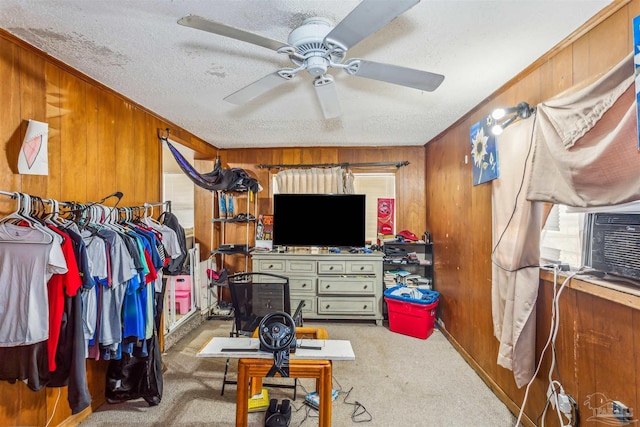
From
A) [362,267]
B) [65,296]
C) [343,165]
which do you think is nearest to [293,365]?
[65,296]

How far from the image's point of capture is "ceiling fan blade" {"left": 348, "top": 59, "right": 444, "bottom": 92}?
1452 mm

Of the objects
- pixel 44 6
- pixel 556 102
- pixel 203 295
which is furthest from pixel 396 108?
pixel 203 295

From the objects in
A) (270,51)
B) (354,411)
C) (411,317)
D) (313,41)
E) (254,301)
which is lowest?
(354,411)

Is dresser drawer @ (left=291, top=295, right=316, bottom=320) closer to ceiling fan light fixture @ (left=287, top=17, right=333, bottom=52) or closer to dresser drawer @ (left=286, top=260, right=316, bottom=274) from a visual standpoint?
dresser drawer @ (left=286, top=260, right=316, bottom=274)

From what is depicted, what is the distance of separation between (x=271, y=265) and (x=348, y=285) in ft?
3.26

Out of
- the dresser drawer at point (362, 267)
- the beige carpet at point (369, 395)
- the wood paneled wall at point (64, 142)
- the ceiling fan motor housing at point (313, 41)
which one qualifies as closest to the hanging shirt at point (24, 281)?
the wood paneled wall at point (64, 142)

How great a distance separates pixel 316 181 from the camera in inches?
161

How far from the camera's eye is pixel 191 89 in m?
2.24

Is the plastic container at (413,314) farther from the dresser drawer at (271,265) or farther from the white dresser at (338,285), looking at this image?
the dresser drawer at (271,265)

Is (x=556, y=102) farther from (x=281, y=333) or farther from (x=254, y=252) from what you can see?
(x=254, y=252)

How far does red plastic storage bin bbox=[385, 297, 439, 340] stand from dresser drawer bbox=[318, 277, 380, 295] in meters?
Result: 0.28

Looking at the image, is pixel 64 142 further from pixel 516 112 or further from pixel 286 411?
pixel 516 112

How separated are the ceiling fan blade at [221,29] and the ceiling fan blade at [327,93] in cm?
39

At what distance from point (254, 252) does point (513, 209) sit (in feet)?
9.44
